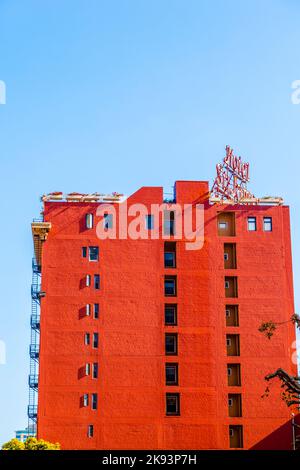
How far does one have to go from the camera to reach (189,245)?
87.8 m

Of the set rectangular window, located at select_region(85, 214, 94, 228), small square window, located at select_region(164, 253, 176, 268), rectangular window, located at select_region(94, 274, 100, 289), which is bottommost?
rectangular window, located at select_region(94, 274, 100, 289)

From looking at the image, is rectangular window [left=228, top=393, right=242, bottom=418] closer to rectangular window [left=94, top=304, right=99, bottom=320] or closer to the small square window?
the small square window

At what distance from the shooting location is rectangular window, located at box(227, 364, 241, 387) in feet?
278

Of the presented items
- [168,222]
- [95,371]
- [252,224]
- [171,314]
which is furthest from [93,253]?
[252,224]

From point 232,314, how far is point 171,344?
7.27 metres

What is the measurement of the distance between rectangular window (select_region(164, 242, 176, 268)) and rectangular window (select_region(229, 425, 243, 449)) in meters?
17.7

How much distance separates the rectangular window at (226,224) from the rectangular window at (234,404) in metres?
17.1

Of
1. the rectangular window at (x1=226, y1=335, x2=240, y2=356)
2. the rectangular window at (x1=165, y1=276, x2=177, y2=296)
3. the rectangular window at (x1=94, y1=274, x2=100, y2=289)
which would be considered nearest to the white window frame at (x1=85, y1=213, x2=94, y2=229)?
the rectangular window at (x1=94, y1=274, x2=100, y2=289)

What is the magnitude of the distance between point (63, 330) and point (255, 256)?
21772 mm

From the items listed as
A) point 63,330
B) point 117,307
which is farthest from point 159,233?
point 63,330

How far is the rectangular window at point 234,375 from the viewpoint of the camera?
84.8m

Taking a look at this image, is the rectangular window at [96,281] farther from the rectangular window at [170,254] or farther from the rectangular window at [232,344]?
the rectangular window at [232,344]

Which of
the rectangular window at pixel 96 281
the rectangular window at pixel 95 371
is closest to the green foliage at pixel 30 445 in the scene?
the rectangular window at pixel 95 371
